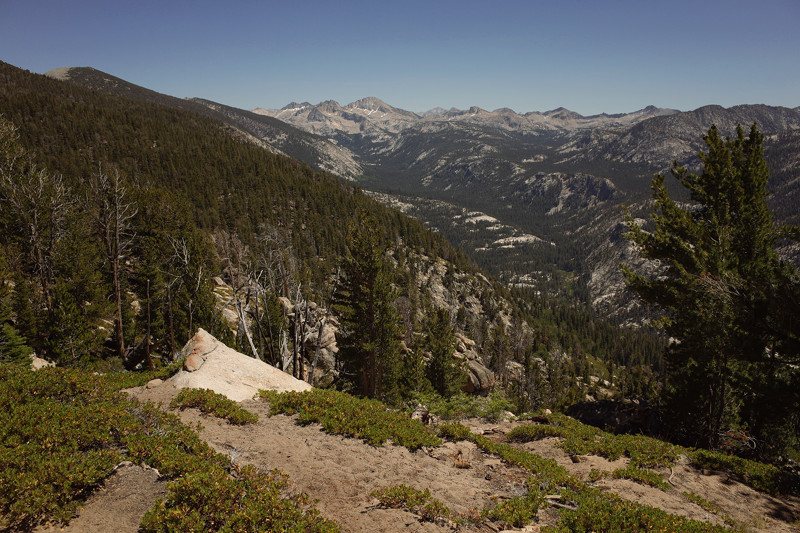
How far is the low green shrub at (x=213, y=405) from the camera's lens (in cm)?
1118

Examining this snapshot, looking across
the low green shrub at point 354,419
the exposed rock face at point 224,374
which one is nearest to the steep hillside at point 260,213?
the exposed rock face at point 224,374

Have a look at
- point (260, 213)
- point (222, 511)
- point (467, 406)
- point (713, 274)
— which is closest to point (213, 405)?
point (222, 511)

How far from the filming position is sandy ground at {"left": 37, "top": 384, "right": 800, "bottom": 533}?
271 inches

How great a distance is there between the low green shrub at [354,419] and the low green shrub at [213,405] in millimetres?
1102

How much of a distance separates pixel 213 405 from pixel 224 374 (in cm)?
332

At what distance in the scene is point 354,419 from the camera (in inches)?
455

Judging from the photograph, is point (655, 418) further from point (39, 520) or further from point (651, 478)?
point (39, 520)

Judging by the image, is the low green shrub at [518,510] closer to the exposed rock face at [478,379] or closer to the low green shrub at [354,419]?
the low green shrub at [354,419]

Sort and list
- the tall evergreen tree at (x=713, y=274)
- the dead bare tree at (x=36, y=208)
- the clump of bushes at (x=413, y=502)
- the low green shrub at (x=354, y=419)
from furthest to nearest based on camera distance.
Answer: the dead bare tree at (x=36, y=208), the tall evergreen tree at (x=713, y=274), the low green shrub at (x=354, y=419), the clump of bushes at (x=413, y=502)

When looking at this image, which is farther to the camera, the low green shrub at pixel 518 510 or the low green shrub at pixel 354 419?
the low green shrub at pixel 354 419

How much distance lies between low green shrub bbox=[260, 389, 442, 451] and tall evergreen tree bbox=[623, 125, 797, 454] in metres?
10.9

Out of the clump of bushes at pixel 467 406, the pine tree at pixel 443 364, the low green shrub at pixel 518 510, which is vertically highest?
the low green shrub at pixel 518 510

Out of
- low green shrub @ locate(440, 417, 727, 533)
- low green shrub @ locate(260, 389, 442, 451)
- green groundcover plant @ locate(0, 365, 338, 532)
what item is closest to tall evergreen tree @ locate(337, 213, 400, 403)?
low green shrub @ locate(260, 389, 442, 451)

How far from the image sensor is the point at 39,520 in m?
5.76
